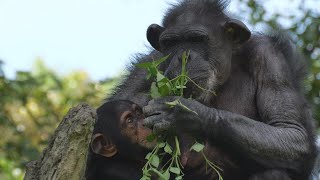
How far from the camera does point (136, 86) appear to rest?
10.6 metres

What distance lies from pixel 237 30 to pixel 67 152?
348 cm

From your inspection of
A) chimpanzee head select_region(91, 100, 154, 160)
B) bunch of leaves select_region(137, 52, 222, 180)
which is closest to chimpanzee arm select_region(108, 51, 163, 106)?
chimpanzee head select_region(91, 100, 154, 160)

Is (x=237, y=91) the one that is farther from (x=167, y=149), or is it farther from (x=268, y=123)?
(x=167, y=149)

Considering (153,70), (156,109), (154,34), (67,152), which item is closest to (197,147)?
(156,109)

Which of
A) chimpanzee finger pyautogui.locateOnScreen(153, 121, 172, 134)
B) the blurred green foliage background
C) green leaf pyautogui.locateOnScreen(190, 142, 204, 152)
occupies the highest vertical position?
chimpanzee finger pyautogui.locateOnScreen(153, 121, 172, 134)

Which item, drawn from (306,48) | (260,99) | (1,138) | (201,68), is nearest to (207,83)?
(201,68)

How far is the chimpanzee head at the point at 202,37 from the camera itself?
937 centimetres

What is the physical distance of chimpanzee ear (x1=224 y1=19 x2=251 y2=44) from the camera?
983 cm

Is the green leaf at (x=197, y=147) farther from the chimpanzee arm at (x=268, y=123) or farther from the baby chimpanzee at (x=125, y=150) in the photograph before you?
the baby chimpanzee at (x=125, y=150)

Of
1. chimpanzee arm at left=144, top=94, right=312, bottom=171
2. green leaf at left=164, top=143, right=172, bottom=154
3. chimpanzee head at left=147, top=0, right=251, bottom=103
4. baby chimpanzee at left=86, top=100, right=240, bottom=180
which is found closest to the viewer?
green leaf at left=164, top=143, right=172, bottom=154

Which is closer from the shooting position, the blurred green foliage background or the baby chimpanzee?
the baby chimpanzee

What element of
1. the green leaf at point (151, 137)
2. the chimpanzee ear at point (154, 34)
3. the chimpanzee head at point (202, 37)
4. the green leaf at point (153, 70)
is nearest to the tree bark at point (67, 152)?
the green leaf at point (151, 137)

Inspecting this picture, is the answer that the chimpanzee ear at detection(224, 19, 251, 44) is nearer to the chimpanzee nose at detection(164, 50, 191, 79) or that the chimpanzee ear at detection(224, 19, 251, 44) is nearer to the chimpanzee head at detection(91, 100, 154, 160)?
the chimpanzee nose at detection(164, 50, 191, 79)

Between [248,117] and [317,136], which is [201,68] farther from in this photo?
[317,136]
